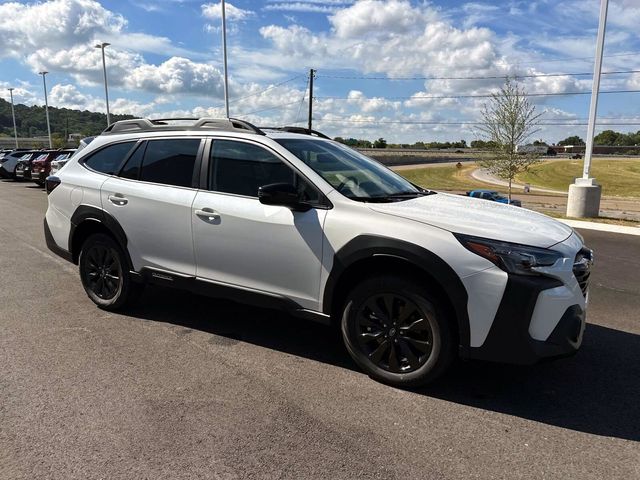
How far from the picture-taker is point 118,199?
4809mm

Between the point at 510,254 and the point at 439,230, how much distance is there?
1.50 feet

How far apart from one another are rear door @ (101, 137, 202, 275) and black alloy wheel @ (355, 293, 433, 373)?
1626mm

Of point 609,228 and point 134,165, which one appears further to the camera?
point 609,228

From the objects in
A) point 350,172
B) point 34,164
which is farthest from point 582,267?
point 34,164

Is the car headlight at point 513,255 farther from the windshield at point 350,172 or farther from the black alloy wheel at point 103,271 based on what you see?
the black alloy wheel at point 103,271

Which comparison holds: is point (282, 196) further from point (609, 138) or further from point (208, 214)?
point (609, 138)

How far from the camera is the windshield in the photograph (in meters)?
3.94

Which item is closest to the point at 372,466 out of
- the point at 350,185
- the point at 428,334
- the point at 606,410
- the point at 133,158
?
the point at 428,334

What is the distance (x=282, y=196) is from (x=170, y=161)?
1487mm

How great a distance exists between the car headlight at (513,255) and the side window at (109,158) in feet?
11.3

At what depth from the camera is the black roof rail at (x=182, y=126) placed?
175 inches

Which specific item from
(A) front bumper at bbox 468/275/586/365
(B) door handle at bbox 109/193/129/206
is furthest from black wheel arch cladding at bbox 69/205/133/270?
(A) front bumper at bbox 468/275/586/365

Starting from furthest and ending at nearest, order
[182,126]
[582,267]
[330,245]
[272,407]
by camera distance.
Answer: [182,126]
[330,245]
[582,267]
[272,407]

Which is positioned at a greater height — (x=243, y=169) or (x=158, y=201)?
(x=243, y=169)
